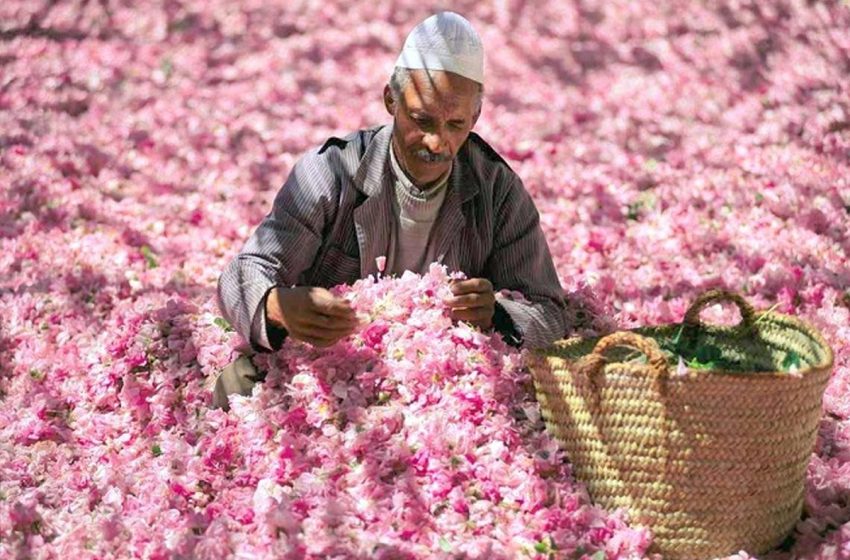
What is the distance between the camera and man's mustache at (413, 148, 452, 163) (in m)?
3.55

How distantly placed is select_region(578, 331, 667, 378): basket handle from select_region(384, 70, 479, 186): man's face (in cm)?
82

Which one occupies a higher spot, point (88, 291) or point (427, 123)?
point (427, 123)

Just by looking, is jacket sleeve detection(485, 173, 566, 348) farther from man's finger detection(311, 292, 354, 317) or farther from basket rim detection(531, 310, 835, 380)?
man's finger detection(311, 292, 354, 317)

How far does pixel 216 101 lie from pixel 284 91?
1.61 feet

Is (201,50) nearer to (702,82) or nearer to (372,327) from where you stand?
(702,82)

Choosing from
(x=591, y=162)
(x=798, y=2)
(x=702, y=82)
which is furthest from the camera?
(x=798, y=2)

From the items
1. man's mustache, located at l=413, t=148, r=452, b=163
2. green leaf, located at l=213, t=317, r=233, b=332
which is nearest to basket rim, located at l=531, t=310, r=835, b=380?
man's mustache, located at l=413, t=148, r=452, b=163

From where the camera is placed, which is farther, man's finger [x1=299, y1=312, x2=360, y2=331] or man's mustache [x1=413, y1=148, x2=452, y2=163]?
man's mustache [x1=413, y1=148, x2=452, y2=163]

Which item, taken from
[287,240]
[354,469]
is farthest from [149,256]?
[354,469]

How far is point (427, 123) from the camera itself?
11.6 ft

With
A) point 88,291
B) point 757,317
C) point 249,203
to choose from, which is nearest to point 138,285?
point 88,291

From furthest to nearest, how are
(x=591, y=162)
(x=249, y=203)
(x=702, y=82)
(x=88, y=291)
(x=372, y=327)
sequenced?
1. (x=702, y=82)
2. (x=591, y=162)
3. (x=249, y=203)
4. (x=88, y=291)
5. (x=372, y=327)

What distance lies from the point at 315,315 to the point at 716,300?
1173mm

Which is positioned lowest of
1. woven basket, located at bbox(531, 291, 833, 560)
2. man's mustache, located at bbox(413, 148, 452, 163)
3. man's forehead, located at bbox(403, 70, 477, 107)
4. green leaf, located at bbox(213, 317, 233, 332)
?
green leaf, located at bbox(213, 317, 233, 332)
